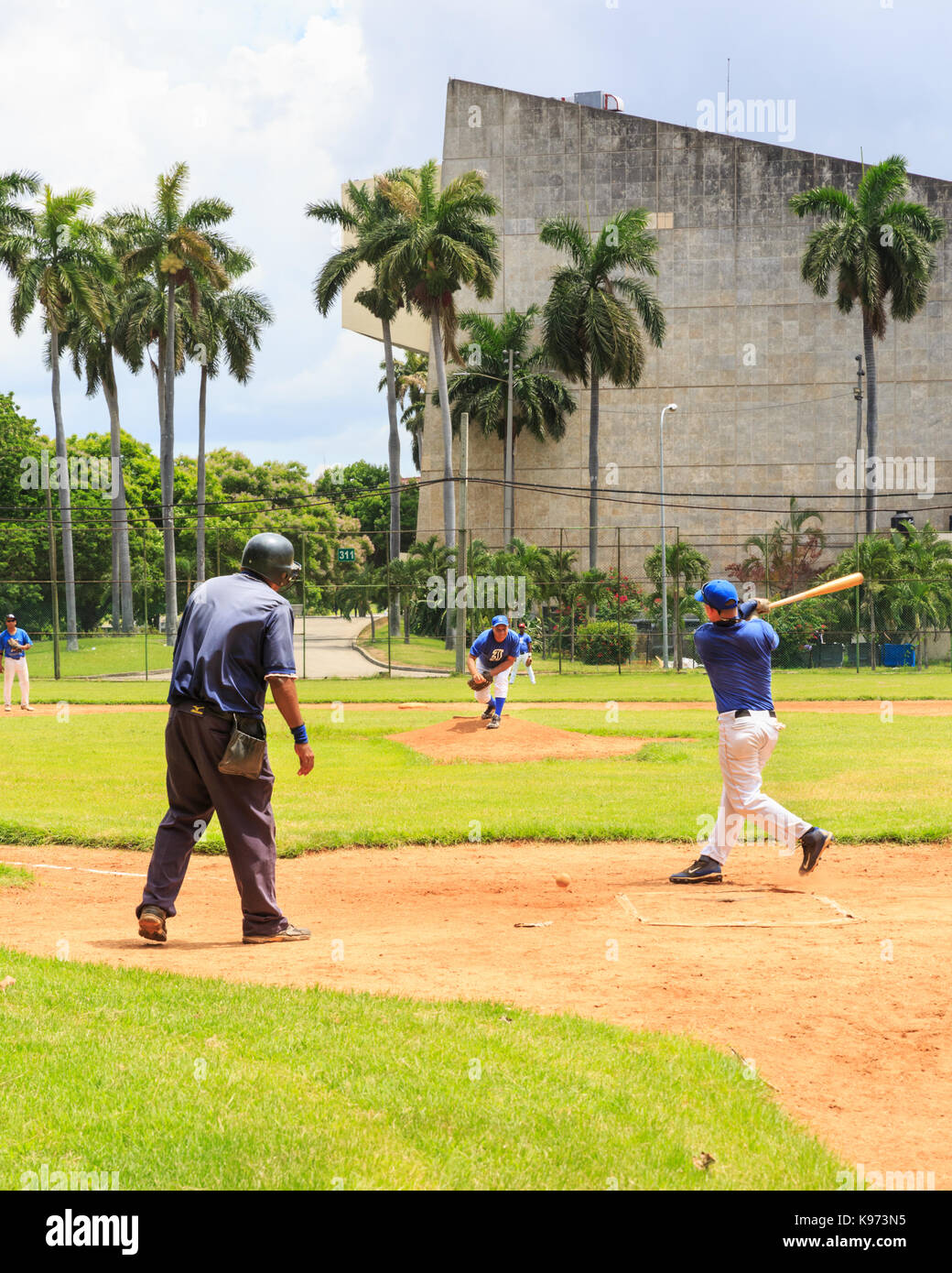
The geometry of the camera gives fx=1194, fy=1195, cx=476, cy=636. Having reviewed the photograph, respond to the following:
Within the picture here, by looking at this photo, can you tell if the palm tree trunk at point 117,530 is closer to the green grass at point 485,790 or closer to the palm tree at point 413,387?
the palm tree at point 413,387

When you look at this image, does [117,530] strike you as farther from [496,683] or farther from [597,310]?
[496,683]

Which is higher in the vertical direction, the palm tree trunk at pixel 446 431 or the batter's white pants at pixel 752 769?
the palm tree trunk at pixel 446 431

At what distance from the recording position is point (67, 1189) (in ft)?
10.9

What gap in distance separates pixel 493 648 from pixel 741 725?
1031cm

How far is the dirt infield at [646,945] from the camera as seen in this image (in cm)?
458

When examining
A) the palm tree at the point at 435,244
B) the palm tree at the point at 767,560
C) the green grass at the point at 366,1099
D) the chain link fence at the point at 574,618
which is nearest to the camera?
Result: the green grass at the point at 366,1099

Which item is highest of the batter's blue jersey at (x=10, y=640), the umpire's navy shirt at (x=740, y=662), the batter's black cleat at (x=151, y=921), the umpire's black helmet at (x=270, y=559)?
the umpire's black helmet at (x=270, y=559)

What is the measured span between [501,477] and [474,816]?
52720mm

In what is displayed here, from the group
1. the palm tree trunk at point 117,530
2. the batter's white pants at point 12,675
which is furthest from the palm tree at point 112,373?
the batter's white pants at point 12,675

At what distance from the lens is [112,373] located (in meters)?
59.4

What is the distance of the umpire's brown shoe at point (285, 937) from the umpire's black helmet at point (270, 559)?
192 cm

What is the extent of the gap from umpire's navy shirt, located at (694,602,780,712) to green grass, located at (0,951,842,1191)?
372 centimetres

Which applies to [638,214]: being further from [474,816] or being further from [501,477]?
[474,816]

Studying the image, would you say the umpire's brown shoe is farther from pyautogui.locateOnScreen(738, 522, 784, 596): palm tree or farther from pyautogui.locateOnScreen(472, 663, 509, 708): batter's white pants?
pyautogui.locateOnScreen(738, 522, 784, 596): palm tree
